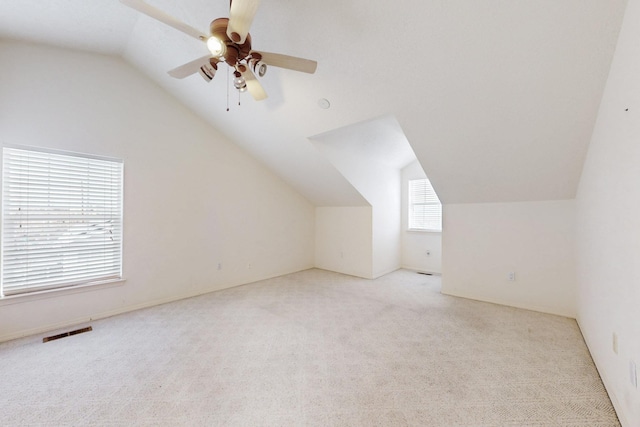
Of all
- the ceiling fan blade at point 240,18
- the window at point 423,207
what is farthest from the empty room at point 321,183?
the window at point 423,207

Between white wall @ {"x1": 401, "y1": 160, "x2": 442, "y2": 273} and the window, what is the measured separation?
9cm

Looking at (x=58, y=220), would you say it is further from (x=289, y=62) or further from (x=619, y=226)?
(x=619, y=226)

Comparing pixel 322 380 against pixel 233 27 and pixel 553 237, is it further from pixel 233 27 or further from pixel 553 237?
pixel 553 237

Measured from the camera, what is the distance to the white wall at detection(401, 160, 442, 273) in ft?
16.1

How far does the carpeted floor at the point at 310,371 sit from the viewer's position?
1505 mm

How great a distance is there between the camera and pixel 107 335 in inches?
98.1

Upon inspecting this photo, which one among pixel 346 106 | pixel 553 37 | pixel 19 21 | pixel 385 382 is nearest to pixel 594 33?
pixel 553 37

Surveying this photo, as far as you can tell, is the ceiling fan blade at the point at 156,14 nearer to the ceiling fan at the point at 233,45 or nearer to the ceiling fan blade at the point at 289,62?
the ceiling fan at the point at 233,45

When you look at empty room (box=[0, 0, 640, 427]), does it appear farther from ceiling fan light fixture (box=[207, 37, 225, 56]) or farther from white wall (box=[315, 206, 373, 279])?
white wall (box=[315, 206, 373, 279])

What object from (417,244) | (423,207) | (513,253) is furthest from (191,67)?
(417,244)

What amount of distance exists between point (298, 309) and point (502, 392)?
2.11m

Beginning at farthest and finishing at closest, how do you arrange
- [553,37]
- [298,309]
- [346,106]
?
[298,309]
[346,106]
[553,37]

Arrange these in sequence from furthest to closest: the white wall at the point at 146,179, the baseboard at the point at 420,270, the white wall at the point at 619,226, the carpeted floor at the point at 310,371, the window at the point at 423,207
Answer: the window at the point at 423,207 < the baseboard at the point at 420,270 < the white wall at the point at 146,179 < the carpeted floor at the point at 310,371 < the white wall at the point at 619,226

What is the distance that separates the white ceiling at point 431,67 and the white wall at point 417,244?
69.5 inches
